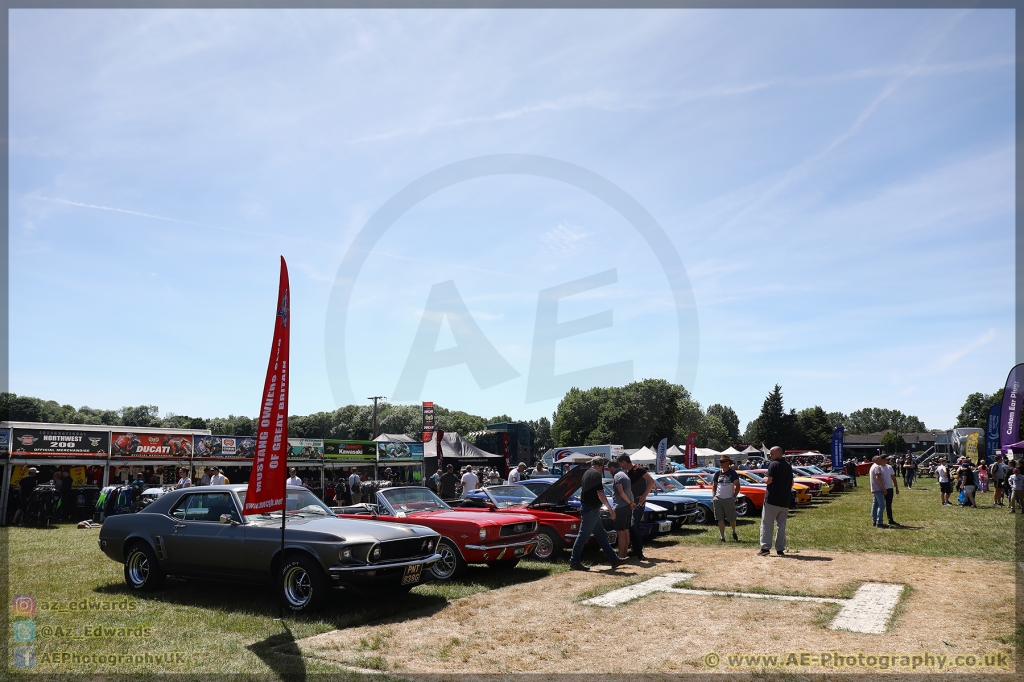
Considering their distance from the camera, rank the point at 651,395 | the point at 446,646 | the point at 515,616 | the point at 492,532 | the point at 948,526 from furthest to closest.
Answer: the point at 651,395 < the point at 948,526 < the point at 492,532 < the point at 515,616 < the point at 446,646

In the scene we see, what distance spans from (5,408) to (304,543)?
342ft

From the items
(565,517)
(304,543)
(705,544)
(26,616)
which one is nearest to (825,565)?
(705,544)

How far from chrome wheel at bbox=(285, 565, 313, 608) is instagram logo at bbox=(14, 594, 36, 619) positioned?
2812mm

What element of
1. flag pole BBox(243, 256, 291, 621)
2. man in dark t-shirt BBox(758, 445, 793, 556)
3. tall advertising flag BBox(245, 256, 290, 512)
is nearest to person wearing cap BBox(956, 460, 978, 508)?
man in dark t-shirt BBox(758, 445, 793, 556)

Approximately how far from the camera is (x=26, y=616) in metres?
7.45

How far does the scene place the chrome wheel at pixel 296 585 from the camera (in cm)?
769

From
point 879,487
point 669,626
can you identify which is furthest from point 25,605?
point 879,487

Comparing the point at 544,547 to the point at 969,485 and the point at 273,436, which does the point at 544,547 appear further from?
the point at 969,485

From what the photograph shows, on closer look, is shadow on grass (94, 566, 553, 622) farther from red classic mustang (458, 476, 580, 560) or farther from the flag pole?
red classic mustang (458, 476, 580, 560)

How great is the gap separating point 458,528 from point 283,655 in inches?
160

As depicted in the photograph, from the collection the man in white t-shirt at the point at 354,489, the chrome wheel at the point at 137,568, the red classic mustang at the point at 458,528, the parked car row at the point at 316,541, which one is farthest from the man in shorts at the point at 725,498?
the man in white t-shirt at the point at 354,489

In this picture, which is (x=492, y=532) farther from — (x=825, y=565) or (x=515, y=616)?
(x=825, y=565)

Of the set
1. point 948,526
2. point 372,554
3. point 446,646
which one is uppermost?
point 372,554

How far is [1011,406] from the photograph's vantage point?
23688 millimetres
